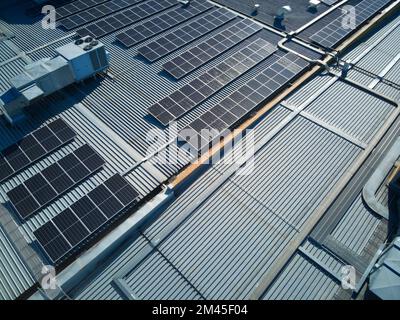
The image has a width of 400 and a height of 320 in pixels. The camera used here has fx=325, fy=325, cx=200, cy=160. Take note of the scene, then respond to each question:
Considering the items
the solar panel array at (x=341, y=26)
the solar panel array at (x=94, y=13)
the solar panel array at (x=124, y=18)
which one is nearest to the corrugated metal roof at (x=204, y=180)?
the solar panel array at (x=124, y=18)

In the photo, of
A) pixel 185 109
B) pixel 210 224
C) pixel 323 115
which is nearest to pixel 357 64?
pixel 323 115

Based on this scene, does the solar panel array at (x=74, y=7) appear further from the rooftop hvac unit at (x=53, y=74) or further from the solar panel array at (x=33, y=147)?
the solar panel array at (x=33, y=147)

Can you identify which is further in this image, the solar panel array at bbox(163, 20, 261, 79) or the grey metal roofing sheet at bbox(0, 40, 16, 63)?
the grey metal roofing sheet at bbox(0, 40, 16, 63)

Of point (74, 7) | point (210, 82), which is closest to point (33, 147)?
point (210, 82)

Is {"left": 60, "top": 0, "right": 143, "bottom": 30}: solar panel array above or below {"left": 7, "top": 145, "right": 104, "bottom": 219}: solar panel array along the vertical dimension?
above

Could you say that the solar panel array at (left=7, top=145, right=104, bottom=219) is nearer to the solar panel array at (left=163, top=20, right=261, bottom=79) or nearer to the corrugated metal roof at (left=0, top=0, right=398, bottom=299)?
the corrugated metal roof at (left=0, top=0, right=398, bottom=299)

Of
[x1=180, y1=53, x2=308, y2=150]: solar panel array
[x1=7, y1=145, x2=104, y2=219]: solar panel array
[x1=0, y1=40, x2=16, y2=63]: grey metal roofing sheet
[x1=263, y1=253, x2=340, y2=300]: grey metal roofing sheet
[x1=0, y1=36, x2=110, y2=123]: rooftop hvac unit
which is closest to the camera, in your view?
[x1=263, y1=253, x2=340, y2=300]: grey metal roofing sheet

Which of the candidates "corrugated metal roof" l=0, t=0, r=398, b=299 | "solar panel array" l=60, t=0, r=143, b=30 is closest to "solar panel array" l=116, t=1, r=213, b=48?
"corrugated metal roof" l=0, t=0, r=398, b=299

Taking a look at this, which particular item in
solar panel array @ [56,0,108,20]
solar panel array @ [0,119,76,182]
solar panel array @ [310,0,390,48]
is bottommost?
solar panel array @ [0,119,76,182]

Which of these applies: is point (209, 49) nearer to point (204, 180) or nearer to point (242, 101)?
point (242, 101)
